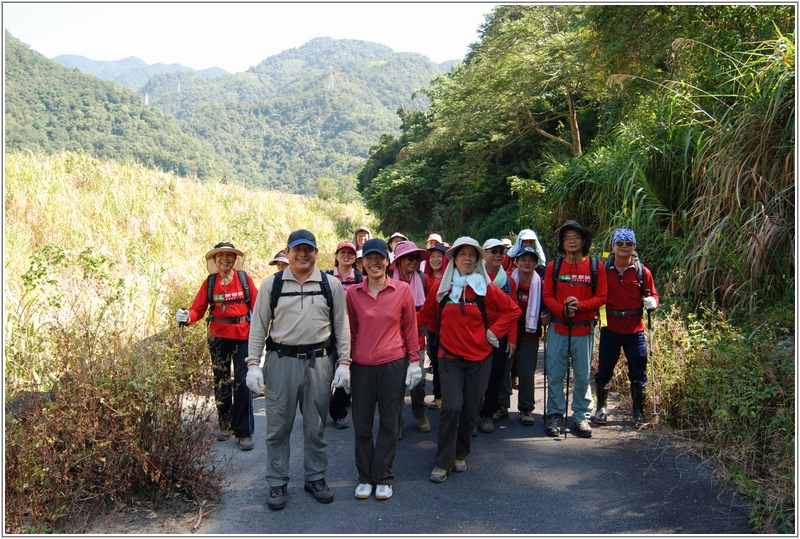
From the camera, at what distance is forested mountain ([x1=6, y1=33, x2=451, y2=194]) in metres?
41.6

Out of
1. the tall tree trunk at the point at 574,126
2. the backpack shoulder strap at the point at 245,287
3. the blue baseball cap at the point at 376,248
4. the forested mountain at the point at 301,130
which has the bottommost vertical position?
the backpack shoulder strap at the point at 245,287

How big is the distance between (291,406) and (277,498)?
2.10 ft

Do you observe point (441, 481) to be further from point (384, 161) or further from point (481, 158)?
point (384, 161)

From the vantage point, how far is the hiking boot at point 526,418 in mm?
6422

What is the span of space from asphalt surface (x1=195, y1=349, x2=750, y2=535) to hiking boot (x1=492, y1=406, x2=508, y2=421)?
554mm

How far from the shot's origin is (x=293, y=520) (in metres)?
4.35

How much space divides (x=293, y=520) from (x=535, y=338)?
10.2 feet

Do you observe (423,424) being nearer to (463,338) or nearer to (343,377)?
(463,338)

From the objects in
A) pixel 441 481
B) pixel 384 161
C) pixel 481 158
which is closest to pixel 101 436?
pixel 441 481

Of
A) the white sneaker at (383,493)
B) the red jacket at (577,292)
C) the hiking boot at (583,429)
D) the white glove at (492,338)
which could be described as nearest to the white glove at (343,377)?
the white sneaker at (383,493)

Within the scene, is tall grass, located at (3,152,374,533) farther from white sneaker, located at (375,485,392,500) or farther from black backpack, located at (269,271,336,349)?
white sneaker, located at (375,485,392,500)

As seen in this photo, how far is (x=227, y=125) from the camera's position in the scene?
132375 millimetres

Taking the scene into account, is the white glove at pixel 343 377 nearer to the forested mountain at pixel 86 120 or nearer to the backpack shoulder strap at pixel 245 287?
the backpack shoulder strap at pixel 245 287

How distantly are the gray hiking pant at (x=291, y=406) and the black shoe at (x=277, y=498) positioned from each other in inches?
1.4
